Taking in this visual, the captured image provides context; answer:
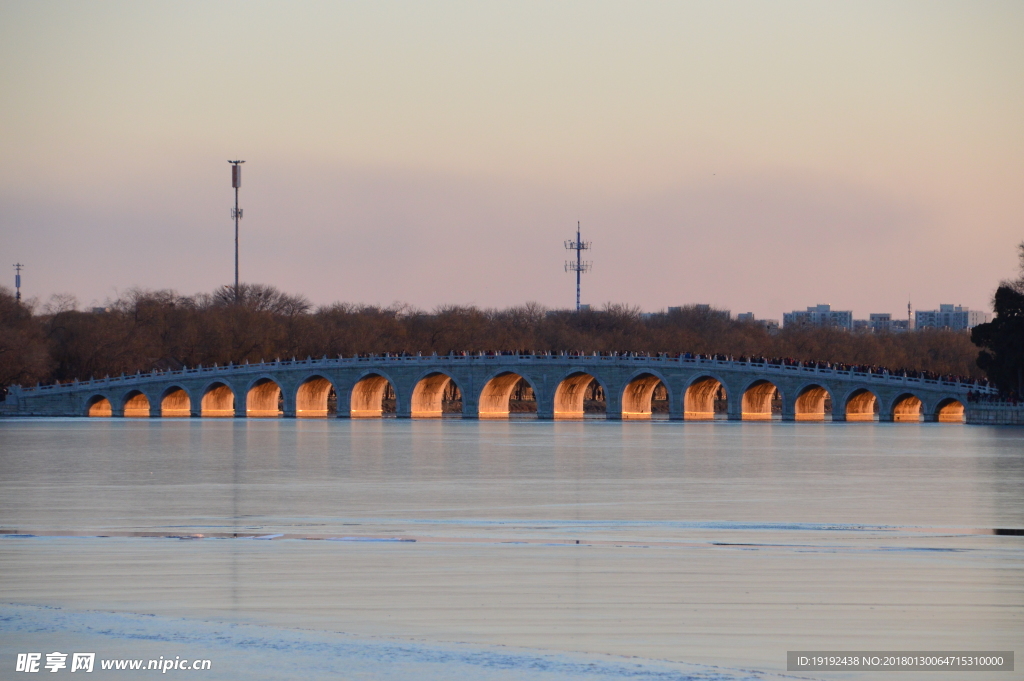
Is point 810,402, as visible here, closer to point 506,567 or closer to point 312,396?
point 312,396

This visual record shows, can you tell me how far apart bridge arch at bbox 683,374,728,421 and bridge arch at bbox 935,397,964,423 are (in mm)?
10723

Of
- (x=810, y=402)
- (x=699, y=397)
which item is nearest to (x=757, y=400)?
(x=810, y=402)

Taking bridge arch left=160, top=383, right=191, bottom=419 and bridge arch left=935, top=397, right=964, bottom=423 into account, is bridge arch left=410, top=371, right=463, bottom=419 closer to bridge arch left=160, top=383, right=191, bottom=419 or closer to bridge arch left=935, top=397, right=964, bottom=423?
bridge arch left=160, top=383, right=191, bottom=419

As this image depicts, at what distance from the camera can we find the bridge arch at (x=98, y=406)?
2948 inches

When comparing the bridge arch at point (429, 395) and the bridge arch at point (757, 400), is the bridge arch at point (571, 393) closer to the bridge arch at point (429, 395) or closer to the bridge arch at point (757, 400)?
the bridge arch at point (429, 395)

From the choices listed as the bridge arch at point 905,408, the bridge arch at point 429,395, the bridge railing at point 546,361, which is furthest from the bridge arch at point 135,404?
the bridge arch at point 905,408

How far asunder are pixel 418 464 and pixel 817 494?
11802mm

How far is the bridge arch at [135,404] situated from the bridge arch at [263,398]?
5675mm

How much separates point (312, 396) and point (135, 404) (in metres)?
9.99

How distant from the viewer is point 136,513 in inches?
761

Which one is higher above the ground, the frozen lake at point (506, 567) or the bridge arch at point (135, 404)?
the bridge arch at point (135, 404)

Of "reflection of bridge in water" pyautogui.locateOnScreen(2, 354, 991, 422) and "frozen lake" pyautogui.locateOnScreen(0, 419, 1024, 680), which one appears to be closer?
"frozen lake" pyautogui.locateOnScreen(0, 419, 1024, 680)

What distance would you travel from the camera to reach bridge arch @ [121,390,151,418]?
75875 millimetres

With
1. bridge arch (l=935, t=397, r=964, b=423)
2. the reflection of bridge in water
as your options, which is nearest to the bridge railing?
the reflection of bridge in water
